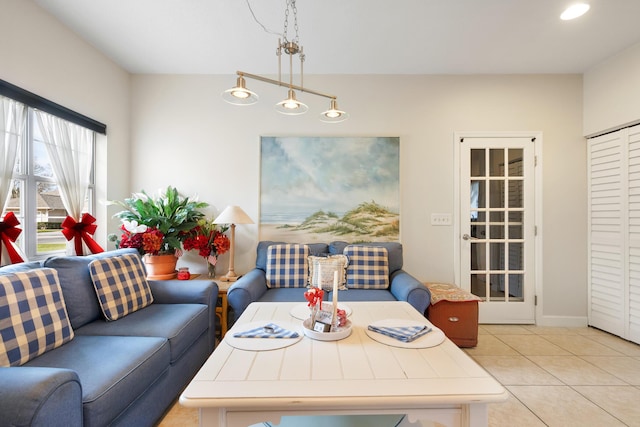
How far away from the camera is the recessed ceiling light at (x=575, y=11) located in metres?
2.08

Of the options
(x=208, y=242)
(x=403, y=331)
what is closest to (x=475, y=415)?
(x=403, y=331)

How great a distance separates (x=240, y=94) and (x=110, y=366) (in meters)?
1.47

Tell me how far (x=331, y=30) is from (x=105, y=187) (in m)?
2.64

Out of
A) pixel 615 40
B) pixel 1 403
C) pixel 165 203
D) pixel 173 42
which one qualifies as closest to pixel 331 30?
pixel 173 42

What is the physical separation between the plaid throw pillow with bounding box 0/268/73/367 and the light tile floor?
30.5 inches

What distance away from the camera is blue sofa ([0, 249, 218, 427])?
3.13ft

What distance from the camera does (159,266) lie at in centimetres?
271

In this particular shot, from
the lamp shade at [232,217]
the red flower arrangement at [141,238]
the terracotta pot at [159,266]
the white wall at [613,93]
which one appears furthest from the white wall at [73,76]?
the white wall at [613,93]

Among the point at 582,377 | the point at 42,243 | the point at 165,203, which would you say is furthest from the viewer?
the point at 165,203

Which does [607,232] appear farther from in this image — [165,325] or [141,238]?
[141,238]

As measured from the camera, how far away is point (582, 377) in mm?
2094

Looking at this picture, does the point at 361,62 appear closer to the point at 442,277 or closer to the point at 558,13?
the point at 558,13

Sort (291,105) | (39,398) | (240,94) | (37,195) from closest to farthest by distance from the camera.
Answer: (39,398), (240,94), (291,105), (37,195)

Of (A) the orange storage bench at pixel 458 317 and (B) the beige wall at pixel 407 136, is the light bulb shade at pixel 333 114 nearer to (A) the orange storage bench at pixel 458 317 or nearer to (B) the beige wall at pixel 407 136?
(B) the beige wall at pixel 407 136
